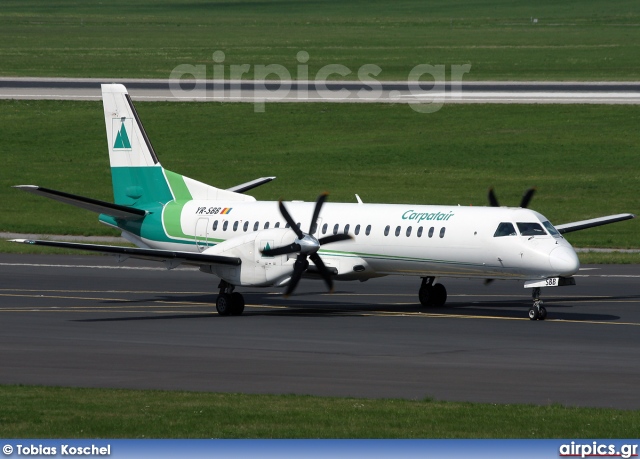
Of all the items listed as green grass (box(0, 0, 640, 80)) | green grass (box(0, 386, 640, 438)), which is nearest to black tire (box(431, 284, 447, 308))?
green grass (box(0, 386, 640, 438))

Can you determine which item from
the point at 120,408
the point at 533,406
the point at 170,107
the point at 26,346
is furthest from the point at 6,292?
the point at 170,107

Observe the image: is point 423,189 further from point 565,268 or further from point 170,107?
point 565,268

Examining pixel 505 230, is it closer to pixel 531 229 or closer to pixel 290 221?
pixel 531 229

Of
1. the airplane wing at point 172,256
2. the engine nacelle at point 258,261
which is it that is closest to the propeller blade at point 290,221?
the engine nacelle at point 258,261

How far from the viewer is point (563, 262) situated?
96.6 ft

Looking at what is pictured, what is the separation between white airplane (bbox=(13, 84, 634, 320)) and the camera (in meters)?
30.6

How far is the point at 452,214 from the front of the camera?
32125 mm

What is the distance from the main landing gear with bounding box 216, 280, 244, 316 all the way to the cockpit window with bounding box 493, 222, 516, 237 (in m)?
7.18

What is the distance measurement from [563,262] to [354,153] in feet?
129

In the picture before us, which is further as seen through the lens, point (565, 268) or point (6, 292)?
point (6, 292)

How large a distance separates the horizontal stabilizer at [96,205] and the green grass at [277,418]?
13.6 meters

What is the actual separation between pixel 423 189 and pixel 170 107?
2219 cm

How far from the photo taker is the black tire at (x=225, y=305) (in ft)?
105

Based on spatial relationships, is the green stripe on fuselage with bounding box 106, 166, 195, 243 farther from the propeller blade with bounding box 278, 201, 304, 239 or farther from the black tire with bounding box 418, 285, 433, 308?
the black tire with bounding box 418, 285, 433, 308
